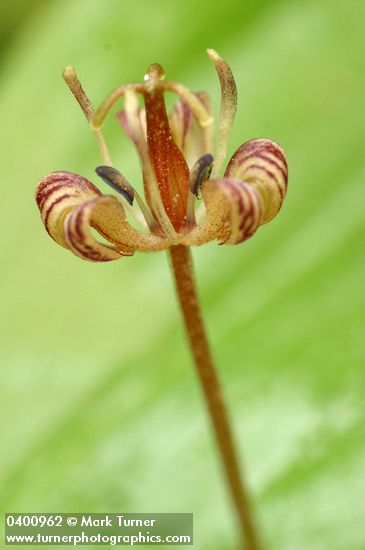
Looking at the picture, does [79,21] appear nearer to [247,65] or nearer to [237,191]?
[247,65]

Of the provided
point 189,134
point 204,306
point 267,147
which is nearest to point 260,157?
point 267,147

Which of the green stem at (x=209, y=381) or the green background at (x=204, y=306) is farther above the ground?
the green background at (x=204, y=306)

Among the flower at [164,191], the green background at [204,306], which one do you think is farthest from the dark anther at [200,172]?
the green background at [204,306]

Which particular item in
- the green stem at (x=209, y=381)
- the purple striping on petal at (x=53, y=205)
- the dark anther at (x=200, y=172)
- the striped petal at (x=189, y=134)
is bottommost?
the green stem at (x=209, y=381)

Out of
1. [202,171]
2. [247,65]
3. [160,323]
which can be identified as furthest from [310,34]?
[202,171]

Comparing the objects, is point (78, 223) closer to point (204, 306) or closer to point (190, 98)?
point (190, 98)

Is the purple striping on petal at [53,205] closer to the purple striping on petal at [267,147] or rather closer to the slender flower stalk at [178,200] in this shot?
the slender flower stalk at [178,200]
